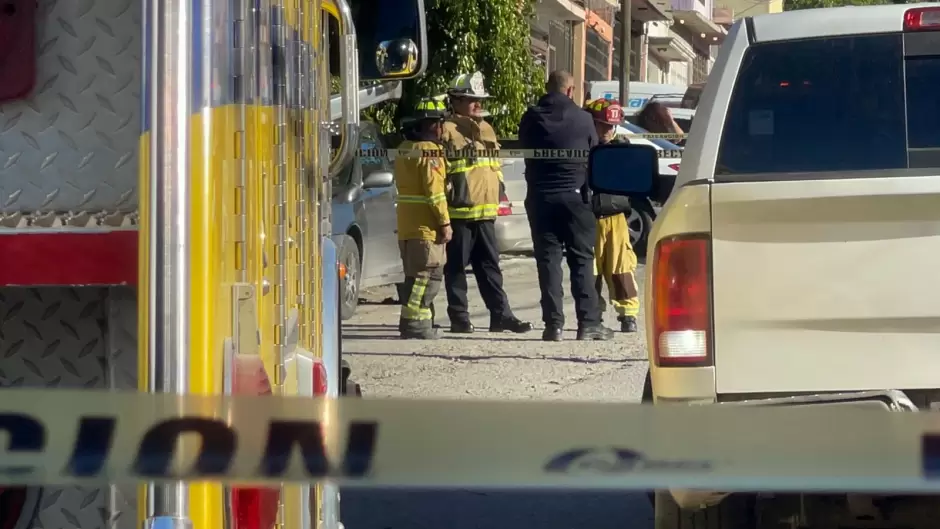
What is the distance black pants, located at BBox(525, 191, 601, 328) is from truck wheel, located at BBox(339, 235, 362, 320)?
1517 mm

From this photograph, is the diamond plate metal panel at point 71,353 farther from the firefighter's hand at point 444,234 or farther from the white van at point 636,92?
the white van at point 636,92

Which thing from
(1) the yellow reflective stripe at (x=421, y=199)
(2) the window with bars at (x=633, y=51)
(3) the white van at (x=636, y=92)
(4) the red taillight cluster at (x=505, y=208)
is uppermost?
(2) the window with bars at (x=633, y=51)

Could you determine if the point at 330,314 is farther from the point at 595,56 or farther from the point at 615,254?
the point at 595,56

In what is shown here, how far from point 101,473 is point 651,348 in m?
2.06

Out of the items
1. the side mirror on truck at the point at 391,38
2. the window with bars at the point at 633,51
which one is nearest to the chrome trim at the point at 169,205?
the side mirror on truck at the point at 391,38

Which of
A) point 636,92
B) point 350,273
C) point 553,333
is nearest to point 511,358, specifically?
point 553,333

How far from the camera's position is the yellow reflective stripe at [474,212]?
935cm

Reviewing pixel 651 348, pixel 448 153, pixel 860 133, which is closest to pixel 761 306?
pixel 651 348

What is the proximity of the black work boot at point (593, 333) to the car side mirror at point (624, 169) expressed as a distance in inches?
195

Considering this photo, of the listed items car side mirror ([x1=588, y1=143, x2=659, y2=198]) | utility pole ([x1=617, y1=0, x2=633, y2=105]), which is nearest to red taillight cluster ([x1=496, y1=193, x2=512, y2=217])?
utility pole ([x1=617, y1=0, x2=633, y2=105])

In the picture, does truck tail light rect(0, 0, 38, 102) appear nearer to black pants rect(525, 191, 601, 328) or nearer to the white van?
black pants rect(525, 191, 601, 328)

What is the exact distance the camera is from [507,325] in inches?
383

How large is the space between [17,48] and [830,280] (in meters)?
2.10

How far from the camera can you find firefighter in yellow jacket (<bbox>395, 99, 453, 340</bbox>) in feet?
29.4
